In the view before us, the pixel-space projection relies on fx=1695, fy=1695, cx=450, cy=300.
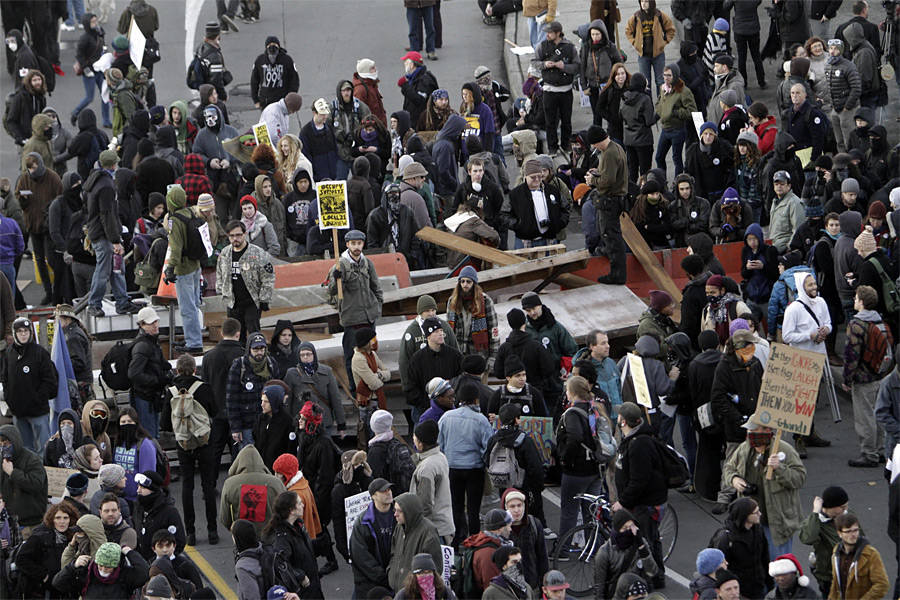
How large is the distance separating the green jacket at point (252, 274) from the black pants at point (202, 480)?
201cm

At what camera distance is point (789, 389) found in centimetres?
1331

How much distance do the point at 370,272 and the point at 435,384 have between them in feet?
7.89

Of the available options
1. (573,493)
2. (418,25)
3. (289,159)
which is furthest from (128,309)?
(418,25)

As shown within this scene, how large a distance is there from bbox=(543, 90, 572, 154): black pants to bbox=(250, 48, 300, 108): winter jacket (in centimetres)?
386

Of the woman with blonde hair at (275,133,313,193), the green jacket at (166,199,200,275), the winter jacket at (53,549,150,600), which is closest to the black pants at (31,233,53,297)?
the woman with blonde hair at (275,133,313,193)

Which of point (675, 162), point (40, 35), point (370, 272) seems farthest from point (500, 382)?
point (40, 35)

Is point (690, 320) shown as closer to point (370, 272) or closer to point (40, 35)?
point (370, 272)

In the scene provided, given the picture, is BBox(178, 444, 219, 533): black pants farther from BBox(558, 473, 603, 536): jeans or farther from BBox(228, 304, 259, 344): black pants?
BBox(558, 473, 603, 536): jeans

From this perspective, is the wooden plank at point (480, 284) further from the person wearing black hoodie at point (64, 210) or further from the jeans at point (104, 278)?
the person wearing black hoodie at point (64, 210)

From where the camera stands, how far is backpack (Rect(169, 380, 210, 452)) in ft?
50.0

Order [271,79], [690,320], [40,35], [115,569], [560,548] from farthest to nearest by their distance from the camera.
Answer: [40,35], [271,79], [690,320], [560,548], [115,569]

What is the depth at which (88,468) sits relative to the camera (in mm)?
14422

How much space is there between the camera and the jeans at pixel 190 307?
1764cm

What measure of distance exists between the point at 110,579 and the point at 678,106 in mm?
11490
